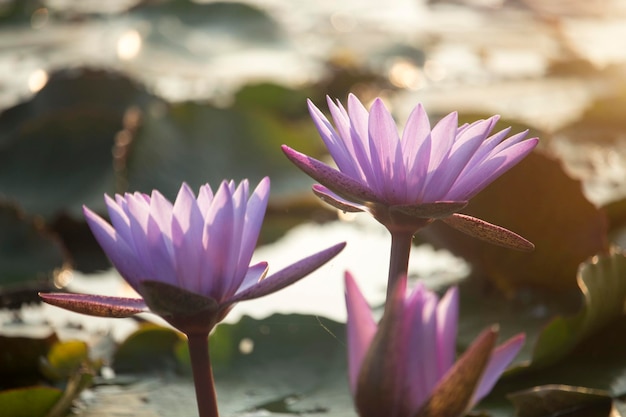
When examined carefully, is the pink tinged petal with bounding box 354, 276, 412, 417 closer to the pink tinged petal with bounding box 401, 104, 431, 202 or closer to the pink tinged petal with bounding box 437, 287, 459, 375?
the pink tinged petal with bounding box 437, 287, 459, 375

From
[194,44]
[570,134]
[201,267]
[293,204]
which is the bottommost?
[201,267]

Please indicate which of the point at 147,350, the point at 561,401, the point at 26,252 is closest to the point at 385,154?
the point at 561,401

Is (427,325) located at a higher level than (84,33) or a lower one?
lower

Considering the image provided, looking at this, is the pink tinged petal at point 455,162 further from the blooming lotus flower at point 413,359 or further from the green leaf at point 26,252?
the green leaf at point 26,252

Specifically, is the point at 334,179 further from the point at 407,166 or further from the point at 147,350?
the point at 147,350

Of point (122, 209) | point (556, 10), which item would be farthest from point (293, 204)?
point (556, 10)

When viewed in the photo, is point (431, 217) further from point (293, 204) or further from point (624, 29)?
point (624, 29)

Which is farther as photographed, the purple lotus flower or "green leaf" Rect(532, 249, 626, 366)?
"green leaf" Rect(532, 249, 626, 366)

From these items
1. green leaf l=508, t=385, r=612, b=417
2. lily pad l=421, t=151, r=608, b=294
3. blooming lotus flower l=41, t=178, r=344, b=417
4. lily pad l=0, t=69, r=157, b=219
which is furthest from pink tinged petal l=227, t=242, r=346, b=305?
lily pad l=0, t=69, r=157, b=219
